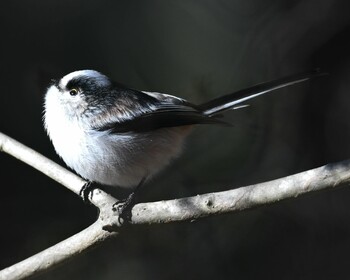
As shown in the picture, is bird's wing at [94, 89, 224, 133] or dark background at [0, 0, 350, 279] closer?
bird's wing at [94, 89, 224, 133]

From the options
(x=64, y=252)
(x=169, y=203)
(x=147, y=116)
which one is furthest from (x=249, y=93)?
(x=64, y=252)

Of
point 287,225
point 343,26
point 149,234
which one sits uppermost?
point 343,26

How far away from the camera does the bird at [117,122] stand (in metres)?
3.17

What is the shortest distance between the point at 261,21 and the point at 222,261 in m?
1.51

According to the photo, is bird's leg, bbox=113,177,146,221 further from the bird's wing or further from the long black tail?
the long black tail

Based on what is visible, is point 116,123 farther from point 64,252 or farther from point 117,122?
point 64,252

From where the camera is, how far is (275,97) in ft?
14.4

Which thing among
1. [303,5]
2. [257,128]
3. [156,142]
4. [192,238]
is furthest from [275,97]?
[156,142]

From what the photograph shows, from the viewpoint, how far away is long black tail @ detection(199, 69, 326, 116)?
314 cm

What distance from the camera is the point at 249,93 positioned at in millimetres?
3256

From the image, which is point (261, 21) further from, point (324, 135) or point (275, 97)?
point (324, 135)

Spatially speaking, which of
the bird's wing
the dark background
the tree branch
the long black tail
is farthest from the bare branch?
the dark background

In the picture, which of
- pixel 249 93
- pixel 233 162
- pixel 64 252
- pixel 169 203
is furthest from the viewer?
pixel 233 162

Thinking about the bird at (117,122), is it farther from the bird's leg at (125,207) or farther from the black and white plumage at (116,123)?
the bird's leg at (125,207)
